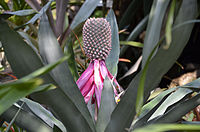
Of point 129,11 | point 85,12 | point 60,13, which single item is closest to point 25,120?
point 85,12

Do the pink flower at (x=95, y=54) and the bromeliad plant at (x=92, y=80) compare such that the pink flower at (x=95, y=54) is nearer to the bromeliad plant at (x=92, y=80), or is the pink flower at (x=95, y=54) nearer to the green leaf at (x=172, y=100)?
the bromeliad plant at (x=92, y=80)

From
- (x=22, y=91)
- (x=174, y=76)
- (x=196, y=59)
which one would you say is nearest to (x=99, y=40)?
(x=22, y=91)

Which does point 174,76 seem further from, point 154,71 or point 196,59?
point 154,71

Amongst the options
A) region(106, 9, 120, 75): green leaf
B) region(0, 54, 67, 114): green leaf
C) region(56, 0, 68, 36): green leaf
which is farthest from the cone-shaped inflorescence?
region(56, 0, 68, 36): green leaf

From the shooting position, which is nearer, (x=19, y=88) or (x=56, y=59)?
(x=19, y=88)

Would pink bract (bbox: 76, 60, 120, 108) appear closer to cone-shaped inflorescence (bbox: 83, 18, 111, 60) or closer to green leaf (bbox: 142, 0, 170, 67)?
cone-shaped inflorescence (bbox: 83, 18, 111, 60)

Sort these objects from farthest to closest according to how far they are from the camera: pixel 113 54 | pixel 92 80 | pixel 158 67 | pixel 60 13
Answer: pixel 60 13 → pixel 113 54 → pixel 92 80 → pixel 158 67

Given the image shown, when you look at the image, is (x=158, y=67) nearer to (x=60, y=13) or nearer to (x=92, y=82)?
(x=92, y=82)

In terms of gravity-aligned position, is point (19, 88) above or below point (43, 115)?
above
